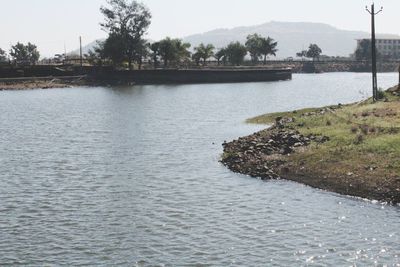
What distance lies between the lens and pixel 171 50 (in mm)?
173500

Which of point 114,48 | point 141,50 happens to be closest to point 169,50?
point 141,50

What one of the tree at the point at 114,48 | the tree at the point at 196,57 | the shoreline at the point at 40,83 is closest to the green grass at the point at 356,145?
the shoreline at the point at 40,83

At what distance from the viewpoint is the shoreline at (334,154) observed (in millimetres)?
30531

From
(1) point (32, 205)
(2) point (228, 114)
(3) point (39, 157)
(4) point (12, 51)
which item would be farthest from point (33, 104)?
(4) point (12, 51)

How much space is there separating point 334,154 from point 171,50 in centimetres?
14219

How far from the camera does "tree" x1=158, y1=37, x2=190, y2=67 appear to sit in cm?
17288

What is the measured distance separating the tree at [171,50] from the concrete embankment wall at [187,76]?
15790 millimetres

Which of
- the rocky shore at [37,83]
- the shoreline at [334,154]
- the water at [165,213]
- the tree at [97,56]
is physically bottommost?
the water at [165,213]

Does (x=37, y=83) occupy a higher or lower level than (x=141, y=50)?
lower

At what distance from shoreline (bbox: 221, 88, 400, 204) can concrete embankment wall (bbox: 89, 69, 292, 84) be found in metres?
108

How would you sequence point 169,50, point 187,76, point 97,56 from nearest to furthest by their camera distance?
point 187,76
point 97,56
point 169,50

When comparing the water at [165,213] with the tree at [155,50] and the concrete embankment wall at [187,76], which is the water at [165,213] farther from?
the tree at [155,50]

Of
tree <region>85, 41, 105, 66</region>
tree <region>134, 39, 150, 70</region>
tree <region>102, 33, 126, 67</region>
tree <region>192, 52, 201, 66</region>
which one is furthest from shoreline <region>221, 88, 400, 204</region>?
tree <region>192, 52, 201, 66</region>

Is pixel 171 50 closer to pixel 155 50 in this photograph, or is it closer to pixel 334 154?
pixel 155 50
